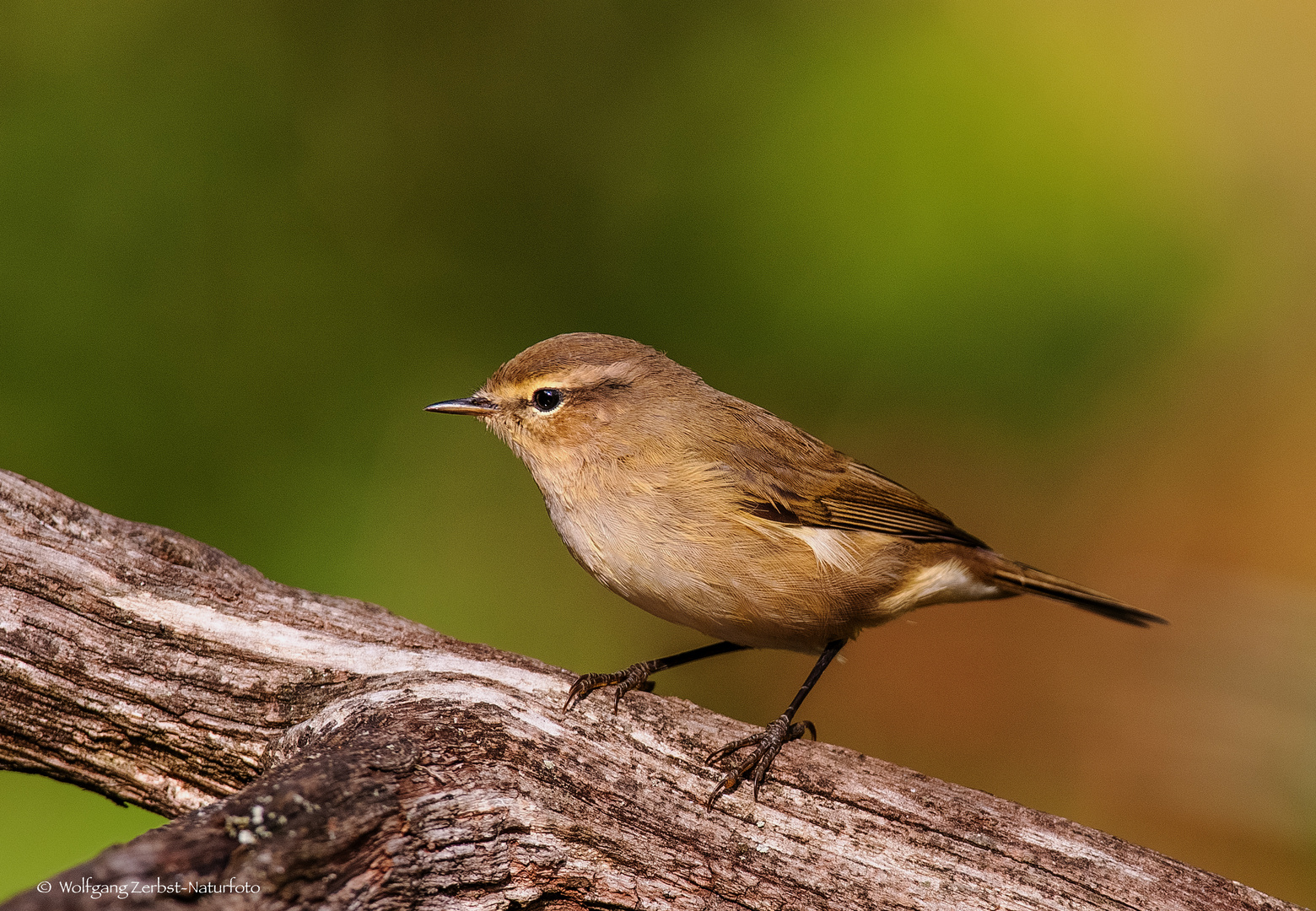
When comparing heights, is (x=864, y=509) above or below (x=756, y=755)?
above

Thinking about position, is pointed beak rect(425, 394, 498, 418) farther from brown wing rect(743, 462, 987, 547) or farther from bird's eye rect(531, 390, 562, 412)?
brown wing rect(743, 462, 987, 547)

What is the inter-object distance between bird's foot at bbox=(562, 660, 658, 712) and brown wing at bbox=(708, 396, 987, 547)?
2.09ft

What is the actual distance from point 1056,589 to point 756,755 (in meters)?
1.56

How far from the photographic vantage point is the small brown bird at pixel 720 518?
9.62 feet

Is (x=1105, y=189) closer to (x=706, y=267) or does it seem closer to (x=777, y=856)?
(x=706, y=267)

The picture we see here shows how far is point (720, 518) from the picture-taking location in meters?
3.02

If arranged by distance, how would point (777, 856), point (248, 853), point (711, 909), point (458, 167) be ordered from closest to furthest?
1. point (248, 853)
2. point (711, 909)
3. point (777, 856)
4. point (458, 167)

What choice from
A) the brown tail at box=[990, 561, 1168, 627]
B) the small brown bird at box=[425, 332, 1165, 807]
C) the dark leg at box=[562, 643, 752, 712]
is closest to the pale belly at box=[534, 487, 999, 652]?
the small brown bird at box=[425, 332, 1165, 807]

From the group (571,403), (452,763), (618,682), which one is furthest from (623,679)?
(571,403)

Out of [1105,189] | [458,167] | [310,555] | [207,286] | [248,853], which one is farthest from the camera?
[1105,189]

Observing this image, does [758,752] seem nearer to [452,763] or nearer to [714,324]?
[452,763]

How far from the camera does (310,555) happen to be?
11.9 ft

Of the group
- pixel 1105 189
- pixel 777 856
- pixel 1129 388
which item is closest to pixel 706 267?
pixel 1105 189

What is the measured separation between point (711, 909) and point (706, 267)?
2.91 meters
